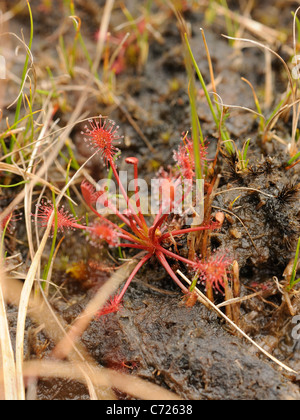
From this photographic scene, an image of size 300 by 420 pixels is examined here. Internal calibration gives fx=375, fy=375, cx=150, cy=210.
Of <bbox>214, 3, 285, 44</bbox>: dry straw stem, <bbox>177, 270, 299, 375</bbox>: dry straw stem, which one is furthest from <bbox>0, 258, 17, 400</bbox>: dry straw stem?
<bbox>214, 3, 285, 44</bbox>: dry straw stem

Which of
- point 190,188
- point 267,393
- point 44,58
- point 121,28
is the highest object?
point 121,28

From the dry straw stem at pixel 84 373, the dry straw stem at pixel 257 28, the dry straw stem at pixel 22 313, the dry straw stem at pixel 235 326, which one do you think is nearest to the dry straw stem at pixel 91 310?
the dry straw stem at pixel 84 373

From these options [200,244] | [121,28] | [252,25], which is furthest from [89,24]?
[200,244]

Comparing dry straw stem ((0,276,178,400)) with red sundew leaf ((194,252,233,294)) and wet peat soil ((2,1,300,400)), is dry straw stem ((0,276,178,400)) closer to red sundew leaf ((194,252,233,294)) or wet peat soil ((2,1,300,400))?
wet peat soil ((2,1,300,400))

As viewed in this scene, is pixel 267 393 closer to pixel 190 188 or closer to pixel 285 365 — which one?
pixel 285 365

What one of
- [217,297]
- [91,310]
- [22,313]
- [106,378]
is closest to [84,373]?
[106,378]

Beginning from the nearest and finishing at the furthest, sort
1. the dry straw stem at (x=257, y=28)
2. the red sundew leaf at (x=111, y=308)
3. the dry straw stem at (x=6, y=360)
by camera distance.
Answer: the dry straw stem at (x=6, y=360) → the red sundew leaf at (x=111, y=308) → the dry straw stem at (x=257, y=28)

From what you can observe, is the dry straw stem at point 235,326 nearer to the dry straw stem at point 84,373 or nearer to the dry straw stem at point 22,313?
→ the dry straw stem at point 84,373

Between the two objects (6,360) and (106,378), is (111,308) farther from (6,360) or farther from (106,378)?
(6,360)
